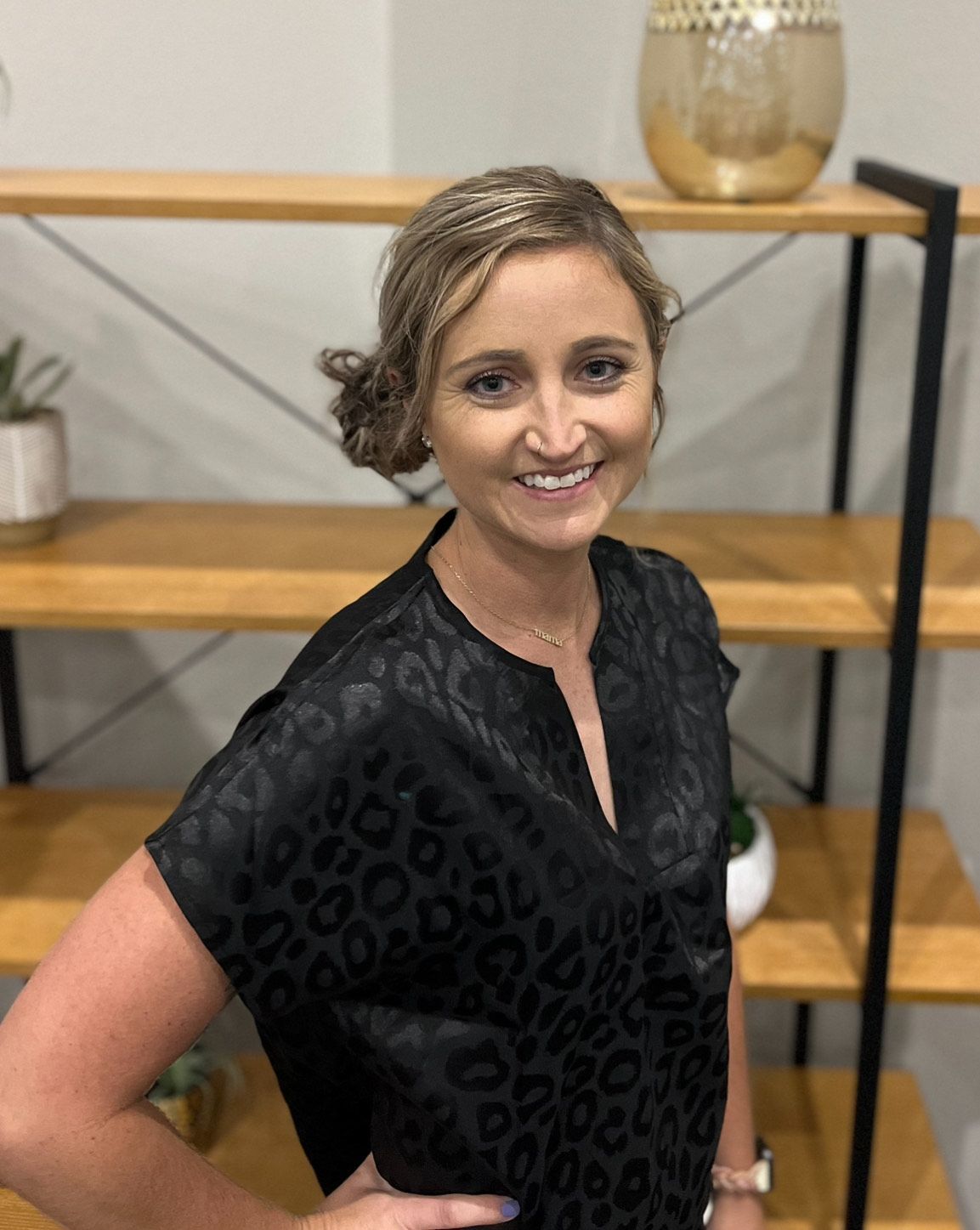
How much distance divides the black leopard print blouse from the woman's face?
4.6 inches

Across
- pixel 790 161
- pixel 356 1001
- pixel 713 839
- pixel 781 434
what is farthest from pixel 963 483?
pixel 356 1001

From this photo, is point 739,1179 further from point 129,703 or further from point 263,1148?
point 129,703

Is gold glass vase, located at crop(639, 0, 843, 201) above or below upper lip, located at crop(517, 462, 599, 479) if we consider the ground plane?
above

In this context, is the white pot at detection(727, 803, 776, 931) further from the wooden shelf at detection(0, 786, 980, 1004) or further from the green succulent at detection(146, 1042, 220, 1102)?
the green succulent at detection(146, 1042, 220, 1102)

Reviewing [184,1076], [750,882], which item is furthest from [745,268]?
[184,1076]

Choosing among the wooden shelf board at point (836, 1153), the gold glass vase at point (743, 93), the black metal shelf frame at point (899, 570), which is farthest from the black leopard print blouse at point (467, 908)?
the wooden shelf board at point (836, 1153)

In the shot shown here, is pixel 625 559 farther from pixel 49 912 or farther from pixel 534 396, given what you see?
pixel 49 912

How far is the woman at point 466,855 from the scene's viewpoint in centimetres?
87

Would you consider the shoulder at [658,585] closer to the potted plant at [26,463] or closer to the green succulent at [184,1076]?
the potted plant at [26,463]

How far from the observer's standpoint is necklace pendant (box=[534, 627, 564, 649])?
103cm

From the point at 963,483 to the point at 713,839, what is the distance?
937 millimetres

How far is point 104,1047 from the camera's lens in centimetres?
84

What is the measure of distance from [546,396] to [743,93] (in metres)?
0.58

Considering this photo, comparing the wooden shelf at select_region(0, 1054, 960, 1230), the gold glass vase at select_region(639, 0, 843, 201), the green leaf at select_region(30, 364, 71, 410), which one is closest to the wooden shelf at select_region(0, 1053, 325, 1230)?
the wooden shelf at select_region(0, 1054, 960, 1230)
